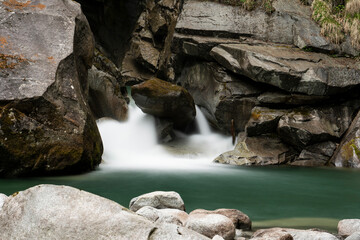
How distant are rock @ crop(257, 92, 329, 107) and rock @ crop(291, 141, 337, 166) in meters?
1.40

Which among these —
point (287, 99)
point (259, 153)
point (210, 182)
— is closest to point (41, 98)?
point (210, 182)

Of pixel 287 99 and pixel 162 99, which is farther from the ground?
pixel 287 99

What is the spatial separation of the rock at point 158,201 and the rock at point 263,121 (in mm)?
6831

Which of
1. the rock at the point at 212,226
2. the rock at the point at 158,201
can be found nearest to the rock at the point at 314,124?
the rock at the point at 158,201

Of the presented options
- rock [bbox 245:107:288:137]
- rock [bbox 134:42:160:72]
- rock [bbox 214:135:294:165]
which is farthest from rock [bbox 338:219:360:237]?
rock [bbox 134:42:160:72]

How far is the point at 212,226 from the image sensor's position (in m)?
3.23

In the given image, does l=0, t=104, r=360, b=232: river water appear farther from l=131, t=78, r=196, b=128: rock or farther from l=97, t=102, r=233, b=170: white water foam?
l=131, t=78, r=196, b=128: rock

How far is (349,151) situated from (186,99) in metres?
5.13

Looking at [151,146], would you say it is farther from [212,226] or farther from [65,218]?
[65,218]

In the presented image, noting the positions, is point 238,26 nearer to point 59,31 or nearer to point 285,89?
point 285,89

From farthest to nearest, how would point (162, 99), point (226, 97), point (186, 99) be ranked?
point (226, 97)
point (186, 99)
point (162, 99)

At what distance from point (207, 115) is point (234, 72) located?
2096 millimetres

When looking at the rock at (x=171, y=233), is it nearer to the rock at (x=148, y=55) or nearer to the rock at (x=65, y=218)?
the rock at (x=65, y=218)

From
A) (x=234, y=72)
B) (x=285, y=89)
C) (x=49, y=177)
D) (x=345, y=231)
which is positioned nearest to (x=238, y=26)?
(x=234, y=72)
